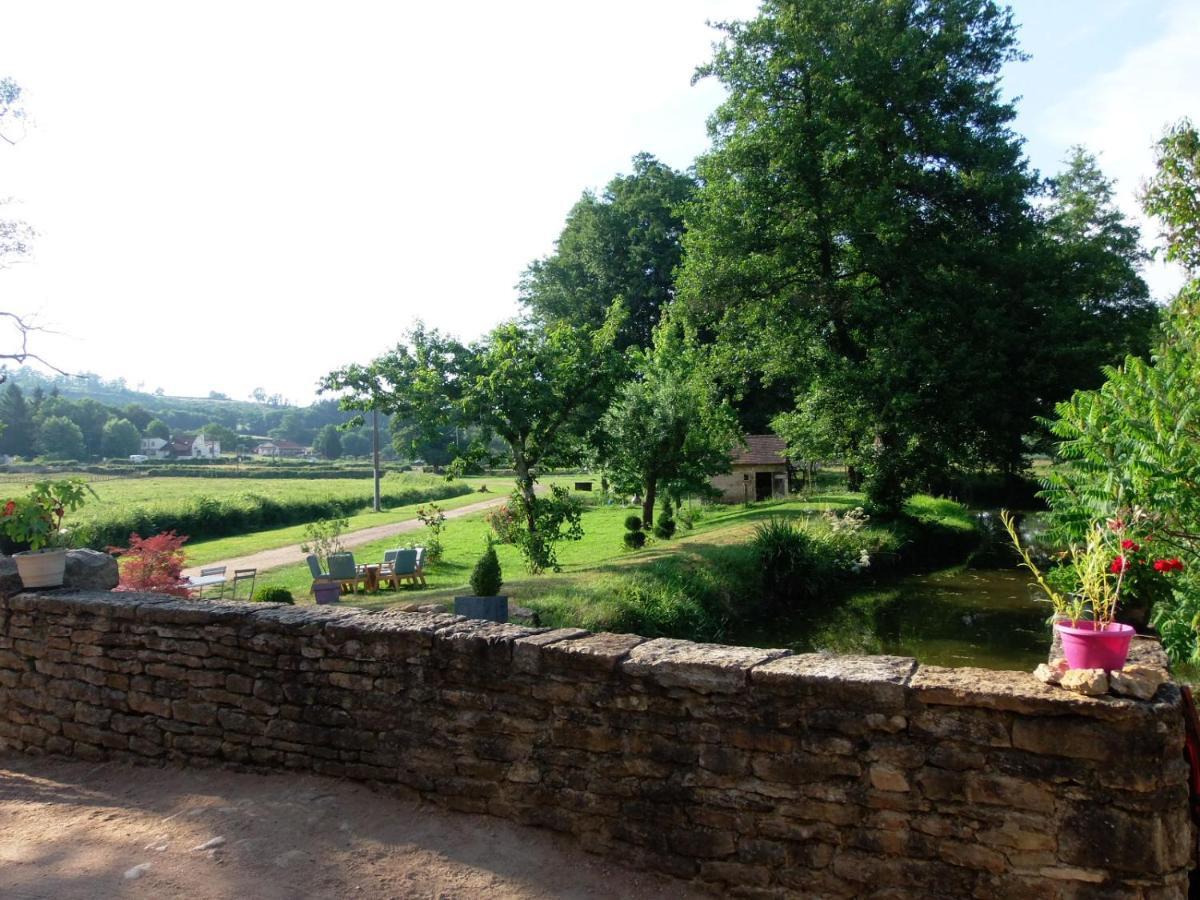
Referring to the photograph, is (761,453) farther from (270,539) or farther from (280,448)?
(280,448)

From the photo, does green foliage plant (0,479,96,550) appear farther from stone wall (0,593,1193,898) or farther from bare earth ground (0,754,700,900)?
bare earth ground (0,754,700,900)

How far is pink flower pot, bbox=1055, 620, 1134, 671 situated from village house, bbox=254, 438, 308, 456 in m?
112

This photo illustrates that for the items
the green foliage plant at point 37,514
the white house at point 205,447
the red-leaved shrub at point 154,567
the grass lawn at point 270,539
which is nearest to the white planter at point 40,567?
the green foliage plant at point 37,514

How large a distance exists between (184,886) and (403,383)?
526 inches

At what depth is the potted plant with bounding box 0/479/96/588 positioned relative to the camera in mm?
5996

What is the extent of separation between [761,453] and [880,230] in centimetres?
1369

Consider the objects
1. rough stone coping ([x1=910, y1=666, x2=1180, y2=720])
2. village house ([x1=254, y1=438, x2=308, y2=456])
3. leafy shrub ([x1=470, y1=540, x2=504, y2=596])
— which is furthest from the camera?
village house ([x1=254, y1=438, x2=308, y2=456])

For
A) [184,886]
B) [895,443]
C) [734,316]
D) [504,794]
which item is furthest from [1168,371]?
[734,316]

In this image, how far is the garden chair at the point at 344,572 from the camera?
17312 mm

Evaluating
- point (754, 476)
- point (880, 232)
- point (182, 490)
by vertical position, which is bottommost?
point (182, 490)

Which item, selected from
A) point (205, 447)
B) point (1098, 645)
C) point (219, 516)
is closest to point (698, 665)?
point (1098, 645)

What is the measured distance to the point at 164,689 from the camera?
212 inches

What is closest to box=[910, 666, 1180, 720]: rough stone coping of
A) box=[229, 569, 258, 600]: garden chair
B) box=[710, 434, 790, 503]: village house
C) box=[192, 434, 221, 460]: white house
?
box=[229, 569, 258, 600]: garden chair

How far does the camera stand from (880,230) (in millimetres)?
20969
